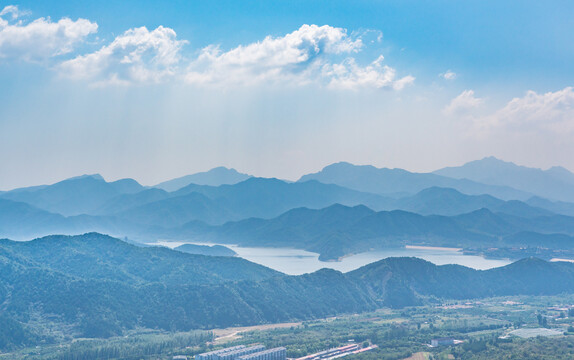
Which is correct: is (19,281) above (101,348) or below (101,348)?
above

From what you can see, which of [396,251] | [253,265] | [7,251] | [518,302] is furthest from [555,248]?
[7,251]

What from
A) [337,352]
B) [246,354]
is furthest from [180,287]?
[337,352]

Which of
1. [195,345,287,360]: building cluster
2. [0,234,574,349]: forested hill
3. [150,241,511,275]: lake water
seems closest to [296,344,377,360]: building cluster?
[195,345,287,360]: building cluster

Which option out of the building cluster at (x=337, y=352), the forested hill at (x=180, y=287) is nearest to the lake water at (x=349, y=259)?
the forested hill at (x=180, y=287)

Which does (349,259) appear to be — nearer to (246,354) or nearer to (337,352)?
(337,352)

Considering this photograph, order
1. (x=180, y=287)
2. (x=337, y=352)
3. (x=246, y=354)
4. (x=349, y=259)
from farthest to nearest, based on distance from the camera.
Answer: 1. (x=349, y=259)
2. (x=180, y=287)
3. (x=337, y=352)
4. (x=246, y=354)

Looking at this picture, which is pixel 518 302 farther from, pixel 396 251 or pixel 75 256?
pixel 396 251

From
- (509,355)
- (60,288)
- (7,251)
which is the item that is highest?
(7,251)
